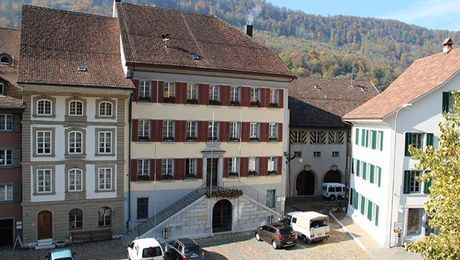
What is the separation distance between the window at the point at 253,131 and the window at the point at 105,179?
12.0 meters

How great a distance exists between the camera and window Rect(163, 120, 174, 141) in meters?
33.5

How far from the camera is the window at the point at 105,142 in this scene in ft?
103

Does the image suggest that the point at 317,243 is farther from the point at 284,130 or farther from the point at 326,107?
the point at 326,107

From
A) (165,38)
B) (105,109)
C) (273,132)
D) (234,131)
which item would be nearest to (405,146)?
(273,132)

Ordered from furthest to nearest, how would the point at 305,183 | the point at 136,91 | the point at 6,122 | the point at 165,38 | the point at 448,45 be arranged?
the point at 305,183, the point at 448,45, the point at 165,38, the point at 136,91, the point at 6,122

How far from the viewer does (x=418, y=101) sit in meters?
31.0

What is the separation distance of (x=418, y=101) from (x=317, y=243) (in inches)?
502

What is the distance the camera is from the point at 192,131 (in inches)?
1358

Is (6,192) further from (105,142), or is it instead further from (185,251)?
(185,251)

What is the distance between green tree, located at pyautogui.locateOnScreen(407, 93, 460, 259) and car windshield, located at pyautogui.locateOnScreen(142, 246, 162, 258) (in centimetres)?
1542

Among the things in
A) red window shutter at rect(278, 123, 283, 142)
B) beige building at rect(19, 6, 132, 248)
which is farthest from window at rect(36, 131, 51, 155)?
red window shutter at rect(278, 123, 283, 142)

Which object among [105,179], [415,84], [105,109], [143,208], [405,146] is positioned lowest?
[143,208]

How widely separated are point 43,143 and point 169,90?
9916 mm

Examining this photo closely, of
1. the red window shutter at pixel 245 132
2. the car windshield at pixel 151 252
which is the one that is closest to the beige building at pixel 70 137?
the car windshield at pixel 151 252
